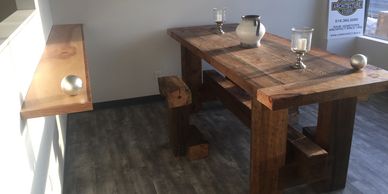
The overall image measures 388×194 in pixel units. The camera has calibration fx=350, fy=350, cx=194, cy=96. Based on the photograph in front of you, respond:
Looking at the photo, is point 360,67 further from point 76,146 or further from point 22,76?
point 76,146

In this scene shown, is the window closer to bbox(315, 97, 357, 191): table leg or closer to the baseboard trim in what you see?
bbox(315, 97, 357, 191): table leg

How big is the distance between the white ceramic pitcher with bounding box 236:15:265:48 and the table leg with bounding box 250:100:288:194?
0.78 metres

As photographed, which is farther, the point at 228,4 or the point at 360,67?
the point at 228,4

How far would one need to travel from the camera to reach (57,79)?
167 cm

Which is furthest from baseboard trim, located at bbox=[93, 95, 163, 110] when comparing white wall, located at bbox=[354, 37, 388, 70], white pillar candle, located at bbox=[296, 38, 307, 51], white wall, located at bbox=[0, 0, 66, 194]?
white wall, located at bbox=[354, 37, 388, 70]

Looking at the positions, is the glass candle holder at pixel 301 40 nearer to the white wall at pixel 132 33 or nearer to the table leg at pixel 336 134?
the table leg at pixel 336 134

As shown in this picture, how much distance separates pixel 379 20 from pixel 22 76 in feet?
13.0

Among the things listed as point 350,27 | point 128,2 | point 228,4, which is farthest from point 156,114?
point 350,27

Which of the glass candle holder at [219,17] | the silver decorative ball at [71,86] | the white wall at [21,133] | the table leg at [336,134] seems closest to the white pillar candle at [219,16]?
the glass candle holder at [219,17]

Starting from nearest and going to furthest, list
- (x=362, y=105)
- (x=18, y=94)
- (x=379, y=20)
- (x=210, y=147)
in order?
(x=18, y=94) → (x=210, y=147) → (x=362, y=105) → (x=379, y=20)

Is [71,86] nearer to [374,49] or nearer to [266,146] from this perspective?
[266,146]

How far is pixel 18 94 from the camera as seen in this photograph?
129 centimetres

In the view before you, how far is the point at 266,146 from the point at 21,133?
119 cm

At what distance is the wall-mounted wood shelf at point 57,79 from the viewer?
1.34 m
